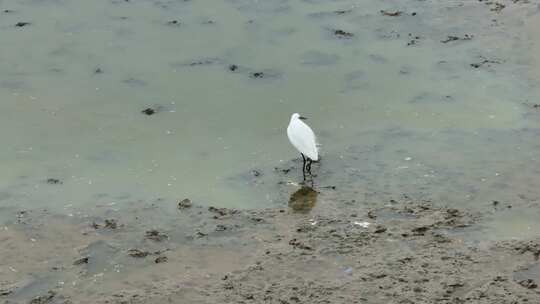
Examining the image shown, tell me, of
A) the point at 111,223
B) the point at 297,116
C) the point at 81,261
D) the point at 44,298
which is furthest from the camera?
the point at 297,116

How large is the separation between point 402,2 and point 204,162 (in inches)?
307

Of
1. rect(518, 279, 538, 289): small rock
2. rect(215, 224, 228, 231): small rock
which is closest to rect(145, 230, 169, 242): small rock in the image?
rect(215, 224, 228, 231): small rock

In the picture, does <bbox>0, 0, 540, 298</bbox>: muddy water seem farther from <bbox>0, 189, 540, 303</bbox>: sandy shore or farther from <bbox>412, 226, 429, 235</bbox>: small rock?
<bbox>412, 226, 429, 235</bbox>: small rock

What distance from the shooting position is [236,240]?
36.8 ft

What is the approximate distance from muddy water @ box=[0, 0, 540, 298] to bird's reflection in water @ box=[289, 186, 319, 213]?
139 millimetres

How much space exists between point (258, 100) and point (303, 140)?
9.32 feet

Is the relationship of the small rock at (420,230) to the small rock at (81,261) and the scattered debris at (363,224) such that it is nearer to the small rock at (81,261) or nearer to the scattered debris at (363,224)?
the scattered debris at (363,224)

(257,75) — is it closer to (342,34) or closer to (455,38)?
(342,34)

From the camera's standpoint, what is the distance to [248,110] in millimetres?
14922

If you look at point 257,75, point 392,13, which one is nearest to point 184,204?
point 257,75

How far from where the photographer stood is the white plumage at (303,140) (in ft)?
41.2

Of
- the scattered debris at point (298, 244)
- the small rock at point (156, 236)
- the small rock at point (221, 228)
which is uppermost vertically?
the scattered debris at point (298, 244)

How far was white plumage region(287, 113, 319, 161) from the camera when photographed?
41.2 ft

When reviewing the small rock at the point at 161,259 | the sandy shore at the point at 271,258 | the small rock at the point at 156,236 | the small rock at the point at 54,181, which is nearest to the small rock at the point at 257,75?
the sandy shore at the point at 271,258
